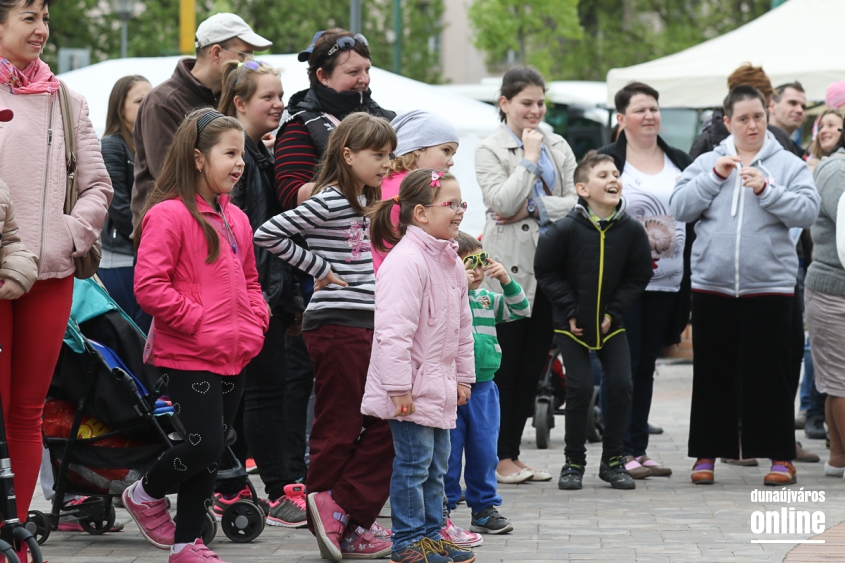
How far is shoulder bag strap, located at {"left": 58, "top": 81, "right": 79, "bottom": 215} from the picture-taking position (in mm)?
4781

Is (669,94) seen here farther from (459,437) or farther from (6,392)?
(6,392)

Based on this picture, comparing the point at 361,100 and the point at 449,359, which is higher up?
the point at 361,100

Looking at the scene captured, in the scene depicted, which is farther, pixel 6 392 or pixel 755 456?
pixel 755 456

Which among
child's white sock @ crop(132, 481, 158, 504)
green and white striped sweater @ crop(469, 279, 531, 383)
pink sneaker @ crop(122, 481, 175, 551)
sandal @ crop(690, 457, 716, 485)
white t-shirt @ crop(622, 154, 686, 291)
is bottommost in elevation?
sandal @ crop(690, 457, 716, 485)

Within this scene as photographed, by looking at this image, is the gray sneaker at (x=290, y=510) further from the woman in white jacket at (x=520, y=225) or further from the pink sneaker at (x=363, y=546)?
the woman in white jacket at (x=520, y=225)

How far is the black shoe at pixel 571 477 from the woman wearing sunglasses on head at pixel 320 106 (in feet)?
7.54

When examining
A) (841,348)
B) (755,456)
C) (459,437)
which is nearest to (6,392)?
(459,437)

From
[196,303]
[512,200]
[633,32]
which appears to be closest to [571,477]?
[512,200]

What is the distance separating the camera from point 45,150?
4.69 meters

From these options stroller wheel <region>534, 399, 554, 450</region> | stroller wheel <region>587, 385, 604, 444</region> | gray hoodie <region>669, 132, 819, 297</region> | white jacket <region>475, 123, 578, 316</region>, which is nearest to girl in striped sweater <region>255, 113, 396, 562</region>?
white jacket <region>475, 123, 578, 316</region>

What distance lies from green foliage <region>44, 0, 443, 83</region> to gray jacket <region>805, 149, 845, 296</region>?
22356 millimetres

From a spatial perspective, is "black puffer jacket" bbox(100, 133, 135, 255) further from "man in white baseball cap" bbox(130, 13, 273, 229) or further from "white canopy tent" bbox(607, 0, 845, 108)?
"white canopy tent" bbox(607, 0, 845, 108)

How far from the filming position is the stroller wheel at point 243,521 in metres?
5.46

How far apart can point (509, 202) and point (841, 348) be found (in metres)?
2.19
